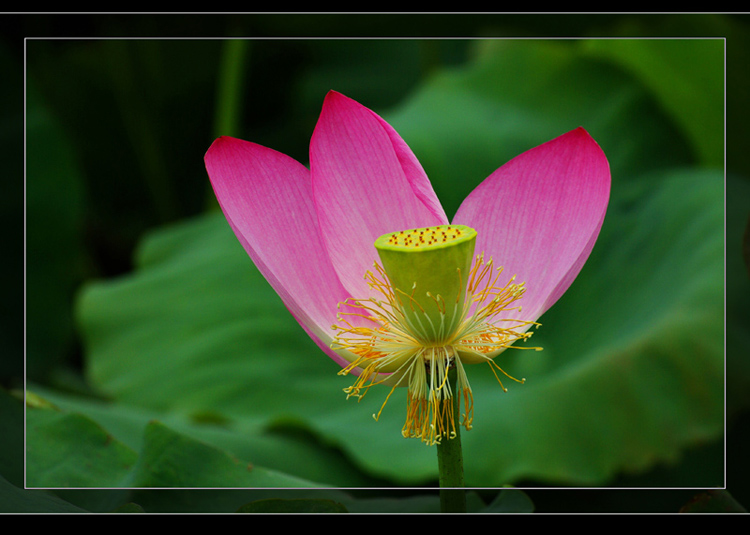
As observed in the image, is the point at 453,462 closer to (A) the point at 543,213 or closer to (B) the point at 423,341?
(B) the point at 423,341

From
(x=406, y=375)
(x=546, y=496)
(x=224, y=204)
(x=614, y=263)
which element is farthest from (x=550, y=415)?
(x=224, y=204)

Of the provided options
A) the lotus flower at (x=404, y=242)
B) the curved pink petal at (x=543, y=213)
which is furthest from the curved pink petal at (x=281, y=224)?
the curved pink petal at (x=543, y=213)

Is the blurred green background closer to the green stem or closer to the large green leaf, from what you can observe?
the large green leaf

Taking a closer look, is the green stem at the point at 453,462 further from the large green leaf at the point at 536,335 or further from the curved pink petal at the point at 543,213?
the large green leaf at the point at 536,335

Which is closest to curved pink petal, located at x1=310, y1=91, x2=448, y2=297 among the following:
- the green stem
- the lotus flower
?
the lotus flower

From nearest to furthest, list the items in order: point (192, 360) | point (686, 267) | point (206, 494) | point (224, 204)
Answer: point (224, 204) → point (206, 494) → point (686, 267) → point (192, 360)

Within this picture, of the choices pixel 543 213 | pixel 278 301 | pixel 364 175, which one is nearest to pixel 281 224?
pixel 364 175

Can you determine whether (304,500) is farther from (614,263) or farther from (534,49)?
(534,49)

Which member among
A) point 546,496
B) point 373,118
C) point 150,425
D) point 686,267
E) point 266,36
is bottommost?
point 546,496
